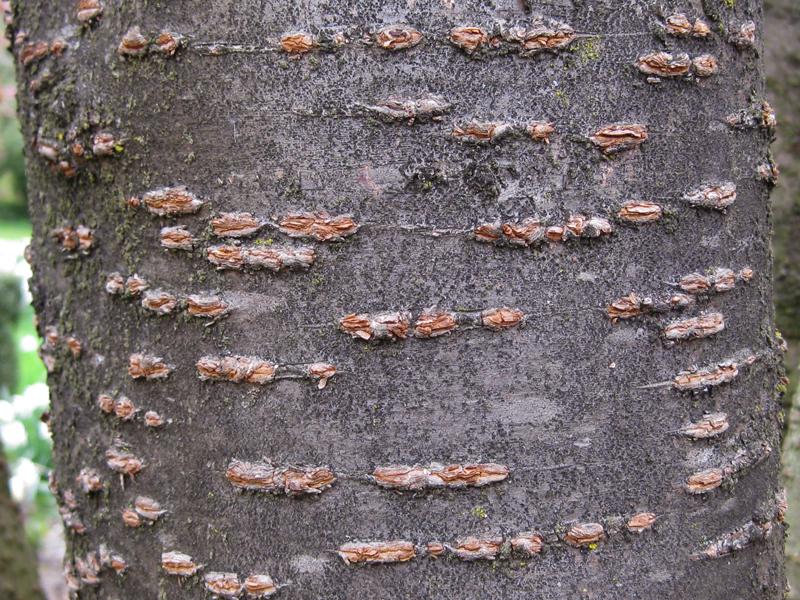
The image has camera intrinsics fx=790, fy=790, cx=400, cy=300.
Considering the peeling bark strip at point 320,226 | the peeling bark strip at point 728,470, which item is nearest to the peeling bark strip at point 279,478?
the peeling bark strip at point 320,226

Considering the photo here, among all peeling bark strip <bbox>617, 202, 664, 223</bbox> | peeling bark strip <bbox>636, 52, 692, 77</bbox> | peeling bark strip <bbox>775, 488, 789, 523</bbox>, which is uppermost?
→ peeling bark strip <bbox>636, 52, 692, 77</bbox>

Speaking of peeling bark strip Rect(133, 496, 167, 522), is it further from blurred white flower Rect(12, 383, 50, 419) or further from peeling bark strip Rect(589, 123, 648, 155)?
blurred white flower Rect(12, 383, 50, 419)

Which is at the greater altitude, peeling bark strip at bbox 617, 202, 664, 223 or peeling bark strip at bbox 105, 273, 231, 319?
peeling bark strip at bbox 617, 202, 664, 223

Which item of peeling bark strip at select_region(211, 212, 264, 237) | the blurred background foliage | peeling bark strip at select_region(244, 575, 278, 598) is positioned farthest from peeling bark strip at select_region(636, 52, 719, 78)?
the blurred background foliage

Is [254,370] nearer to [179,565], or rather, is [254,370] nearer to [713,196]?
[179,565]

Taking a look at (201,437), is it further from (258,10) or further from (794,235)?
(794,235)

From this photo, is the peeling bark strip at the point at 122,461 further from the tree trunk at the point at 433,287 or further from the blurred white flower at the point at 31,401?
the blurred white flower at the point at 31,401
